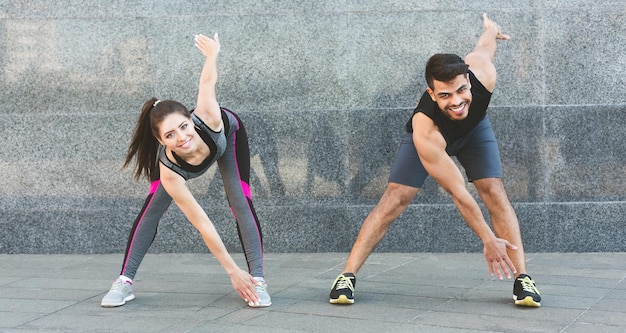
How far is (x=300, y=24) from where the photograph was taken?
7020 mm

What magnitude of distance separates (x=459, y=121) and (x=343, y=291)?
113cm

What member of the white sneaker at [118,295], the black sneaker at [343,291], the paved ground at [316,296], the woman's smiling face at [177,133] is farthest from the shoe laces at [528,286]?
the white sneaker at [118,295]

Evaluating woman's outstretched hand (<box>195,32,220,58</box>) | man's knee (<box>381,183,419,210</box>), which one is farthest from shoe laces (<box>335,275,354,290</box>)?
woman's outstretched hand (<box>195,32,220,58</box>)

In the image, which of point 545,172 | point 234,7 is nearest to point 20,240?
point 234,7

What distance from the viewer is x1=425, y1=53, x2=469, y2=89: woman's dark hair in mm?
4652

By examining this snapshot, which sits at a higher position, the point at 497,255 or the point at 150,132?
the point at 150,132

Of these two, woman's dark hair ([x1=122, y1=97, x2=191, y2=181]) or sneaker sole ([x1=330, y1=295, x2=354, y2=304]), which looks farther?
sneaker sole ([x1=330, y1=295, x2=354, y2=304])

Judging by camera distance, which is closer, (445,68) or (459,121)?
(445,68)

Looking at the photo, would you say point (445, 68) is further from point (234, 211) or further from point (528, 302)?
point (234, 211)

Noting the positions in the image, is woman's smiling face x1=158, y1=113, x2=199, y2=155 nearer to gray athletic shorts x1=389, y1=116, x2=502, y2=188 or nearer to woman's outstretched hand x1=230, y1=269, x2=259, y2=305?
woman's outstretched hand x1=230, y1=269, x2=259, y2=305

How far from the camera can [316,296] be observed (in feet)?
17.2

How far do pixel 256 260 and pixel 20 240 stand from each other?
8.63 feet

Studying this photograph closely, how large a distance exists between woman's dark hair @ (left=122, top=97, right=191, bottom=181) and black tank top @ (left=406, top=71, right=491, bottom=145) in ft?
4.24

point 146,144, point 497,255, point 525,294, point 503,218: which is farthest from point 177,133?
point 525,294
